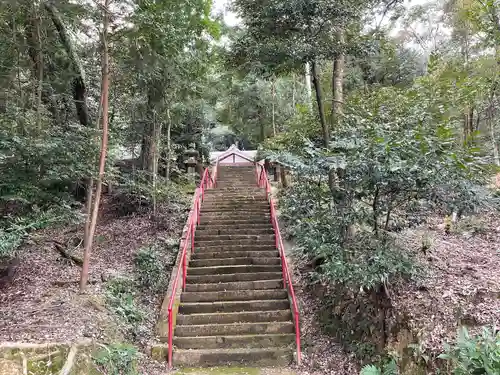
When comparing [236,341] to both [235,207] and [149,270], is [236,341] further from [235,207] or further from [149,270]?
[235,207]

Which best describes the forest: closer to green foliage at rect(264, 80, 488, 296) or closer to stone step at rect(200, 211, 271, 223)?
green foliage at rect(264, 80, 488, 296)

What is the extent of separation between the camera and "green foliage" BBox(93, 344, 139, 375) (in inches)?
173

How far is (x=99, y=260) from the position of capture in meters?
7.39

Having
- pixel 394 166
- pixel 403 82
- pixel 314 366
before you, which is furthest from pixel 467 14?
pixel 314 366

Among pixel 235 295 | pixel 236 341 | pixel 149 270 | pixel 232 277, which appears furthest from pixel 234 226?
pixel 236 341

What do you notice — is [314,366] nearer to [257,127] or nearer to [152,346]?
[152,346]

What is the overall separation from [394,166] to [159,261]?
5.40m

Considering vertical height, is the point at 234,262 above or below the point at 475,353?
above

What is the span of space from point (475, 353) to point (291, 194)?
4436mm

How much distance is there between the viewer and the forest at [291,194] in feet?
14.0

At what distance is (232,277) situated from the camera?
7.43 m

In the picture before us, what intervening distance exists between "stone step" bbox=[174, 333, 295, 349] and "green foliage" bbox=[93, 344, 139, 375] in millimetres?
1091

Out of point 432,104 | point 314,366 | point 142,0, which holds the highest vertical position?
point 142,0

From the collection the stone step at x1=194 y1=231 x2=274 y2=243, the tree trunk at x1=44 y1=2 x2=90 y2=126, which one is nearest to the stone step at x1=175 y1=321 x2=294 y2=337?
the stone step at x1=194 y1=231 x2=274 y2=243
